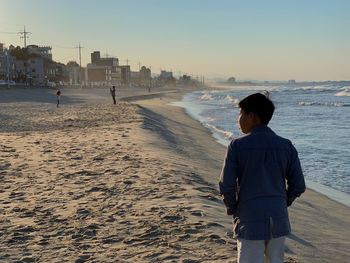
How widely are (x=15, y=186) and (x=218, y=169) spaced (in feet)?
17.1

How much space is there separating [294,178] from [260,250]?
525 mm

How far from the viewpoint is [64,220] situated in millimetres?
6082

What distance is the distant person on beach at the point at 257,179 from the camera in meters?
2.92

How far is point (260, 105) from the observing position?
299cm

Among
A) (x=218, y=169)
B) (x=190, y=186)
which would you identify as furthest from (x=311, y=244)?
(x=218, y=169)

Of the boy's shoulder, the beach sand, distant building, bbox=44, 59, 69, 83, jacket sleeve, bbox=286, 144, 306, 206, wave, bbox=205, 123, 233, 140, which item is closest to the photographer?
the boy's shoulder

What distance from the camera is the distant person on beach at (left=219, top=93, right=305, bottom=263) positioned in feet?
9.57

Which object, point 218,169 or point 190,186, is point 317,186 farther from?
point 190,186

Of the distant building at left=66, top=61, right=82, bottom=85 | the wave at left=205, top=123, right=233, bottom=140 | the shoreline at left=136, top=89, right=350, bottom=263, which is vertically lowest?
the wave at left=205, top=123, right=233, bottom=140

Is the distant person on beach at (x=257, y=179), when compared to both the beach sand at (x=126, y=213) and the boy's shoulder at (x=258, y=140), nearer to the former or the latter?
the boy's shoulder at (x=258, y=140)

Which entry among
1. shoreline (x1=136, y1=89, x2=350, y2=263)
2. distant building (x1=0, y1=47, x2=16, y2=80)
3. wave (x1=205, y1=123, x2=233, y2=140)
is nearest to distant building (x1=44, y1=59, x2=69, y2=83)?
distant building (x1=0, y1=47, x2=16, y2=80)

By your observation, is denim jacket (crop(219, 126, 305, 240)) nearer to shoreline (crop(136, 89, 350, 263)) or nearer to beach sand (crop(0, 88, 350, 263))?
beach sand (crop(0, 88, 350, 263))

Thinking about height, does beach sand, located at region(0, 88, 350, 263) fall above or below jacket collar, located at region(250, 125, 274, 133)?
below

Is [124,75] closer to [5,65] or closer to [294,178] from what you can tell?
[5,65]
